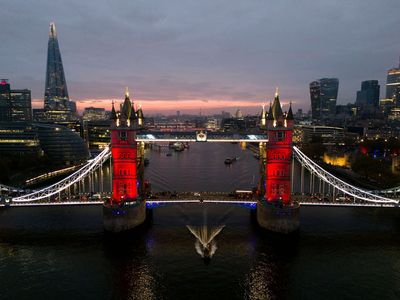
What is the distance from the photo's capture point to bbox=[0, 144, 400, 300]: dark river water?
3816 cm

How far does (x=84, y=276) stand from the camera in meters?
40.6

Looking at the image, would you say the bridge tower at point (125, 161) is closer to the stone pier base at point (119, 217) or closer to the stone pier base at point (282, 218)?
the stone pier base at point (119, 217)

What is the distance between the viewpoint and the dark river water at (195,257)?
38156mm

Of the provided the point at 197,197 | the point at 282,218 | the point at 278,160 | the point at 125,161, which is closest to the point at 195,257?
the point at 197,197

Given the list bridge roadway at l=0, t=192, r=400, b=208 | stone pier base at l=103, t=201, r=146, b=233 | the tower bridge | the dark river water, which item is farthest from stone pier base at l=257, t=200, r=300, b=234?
stone pier base at l=103, t=201, r=146, b=233

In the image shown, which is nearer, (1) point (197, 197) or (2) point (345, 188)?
(1) point (197, 197)

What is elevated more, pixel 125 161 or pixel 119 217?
pixel 125 161

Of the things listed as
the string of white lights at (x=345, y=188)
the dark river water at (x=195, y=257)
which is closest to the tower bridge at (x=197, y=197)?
the string of white lights at (x=345, y=188)

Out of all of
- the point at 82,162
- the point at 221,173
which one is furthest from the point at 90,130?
the point at 221,173

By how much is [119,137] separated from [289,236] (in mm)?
28316

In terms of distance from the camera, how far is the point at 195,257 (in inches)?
1779

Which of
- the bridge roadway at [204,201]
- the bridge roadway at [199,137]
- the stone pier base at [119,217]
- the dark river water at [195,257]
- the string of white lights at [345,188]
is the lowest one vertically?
the dark river water at [195,257]

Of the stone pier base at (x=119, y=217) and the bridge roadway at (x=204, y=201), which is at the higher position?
the bridge roadway at (x=204, y=201)

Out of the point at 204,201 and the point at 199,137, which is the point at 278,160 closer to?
the point at 199,137
